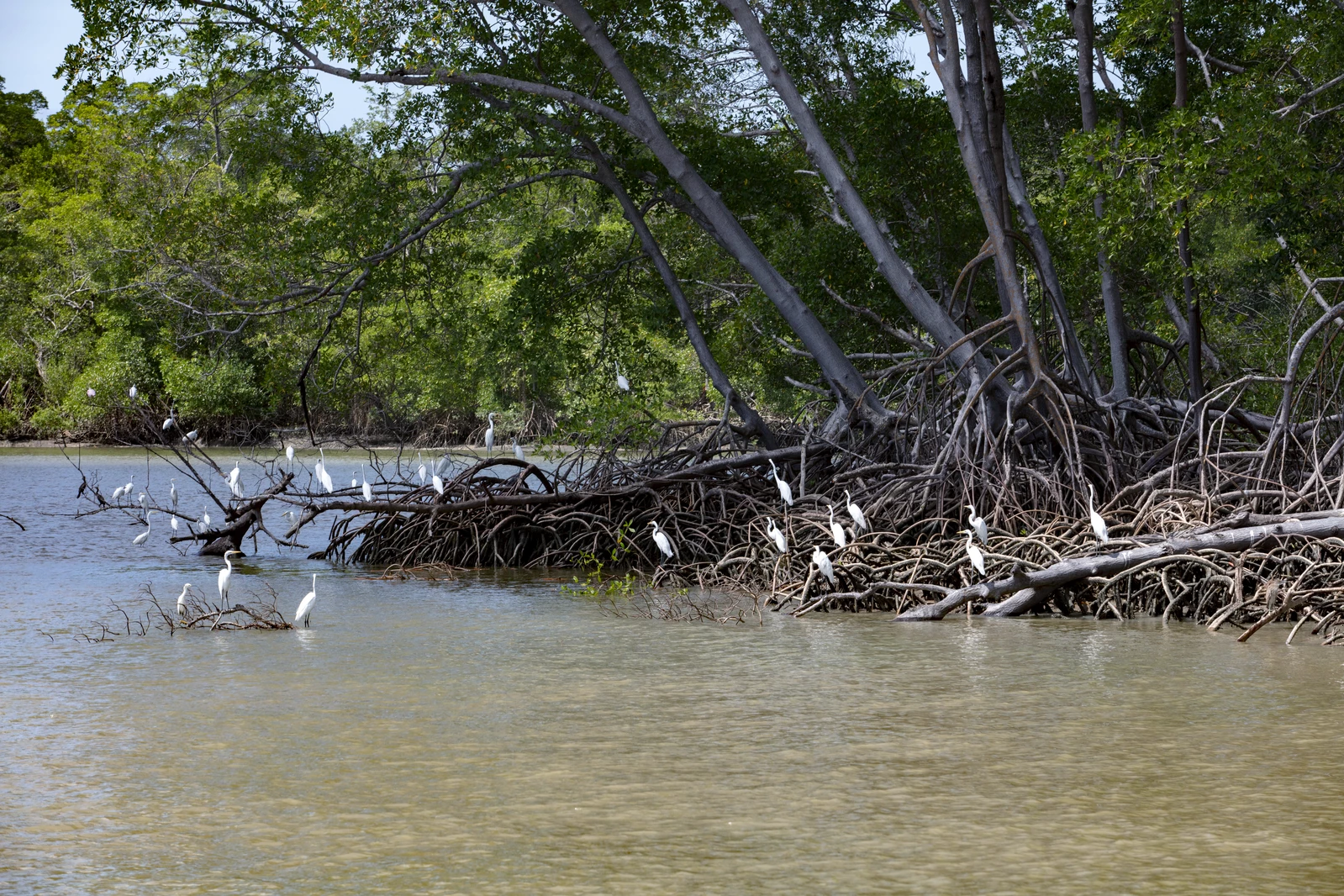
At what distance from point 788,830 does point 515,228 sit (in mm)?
29933

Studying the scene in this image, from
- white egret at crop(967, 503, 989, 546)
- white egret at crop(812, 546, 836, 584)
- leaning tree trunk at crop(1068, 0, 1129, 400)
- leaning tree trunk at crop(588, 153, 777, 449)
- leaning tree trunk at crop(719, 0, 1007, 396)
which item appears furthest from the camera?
leaning tree trunk at crop(588, 153, 777, 449)

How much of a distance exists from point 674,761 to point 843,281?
9373mm

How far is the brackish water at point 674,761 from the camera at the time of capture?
3471mm

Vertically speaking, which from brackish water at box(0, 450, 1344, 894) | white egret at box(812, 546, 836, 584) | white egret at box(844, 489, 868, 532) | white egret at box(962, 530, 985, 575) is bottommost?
brackish water at box(0, 450, 1344, 894)

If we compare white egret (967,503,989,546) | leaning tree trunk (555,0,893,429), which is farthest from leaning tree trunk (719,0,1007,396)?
white egret (967,503,989,546)

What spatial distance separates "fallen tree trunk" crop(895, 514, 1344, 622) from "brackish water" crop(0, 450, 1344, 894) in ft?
0.60

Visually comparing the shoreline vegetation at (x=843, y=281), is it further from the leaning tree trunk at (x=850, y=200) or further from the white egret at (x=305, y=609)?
the white egret at (x=305, y=609)

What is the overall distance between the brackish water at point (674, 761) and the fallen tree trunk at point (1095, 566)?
0.60 feet

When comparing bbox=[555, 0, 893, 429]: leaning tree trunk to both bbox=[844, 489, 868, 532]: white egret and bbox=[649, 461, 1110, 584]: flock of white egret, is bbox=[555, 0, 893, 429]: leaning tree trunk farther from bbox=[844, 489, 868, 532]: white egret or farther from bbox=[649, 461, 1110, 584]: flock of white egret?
bbox=[844, 489, 868, 532]: white egret

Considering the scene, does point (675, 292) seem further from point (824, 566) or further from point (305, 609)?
point (305, 609)

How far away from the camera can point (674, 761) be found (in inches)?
179

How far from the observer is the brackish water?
3.47 meters

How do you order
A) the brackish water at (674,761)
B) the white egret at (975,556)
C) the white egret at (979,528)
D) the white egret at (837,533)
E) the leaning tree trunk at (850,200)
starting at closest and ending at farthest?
the brackish water at (674,761)
the white egret at (975,556)
the white egret at (979,528)
the white egret at (837,533)
the leaning tree trunk at (850,200)

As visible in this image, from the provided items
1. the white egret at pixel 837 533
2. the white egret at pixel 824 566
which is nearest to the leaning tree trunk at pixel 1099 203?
the white egret at pixel 837 533
